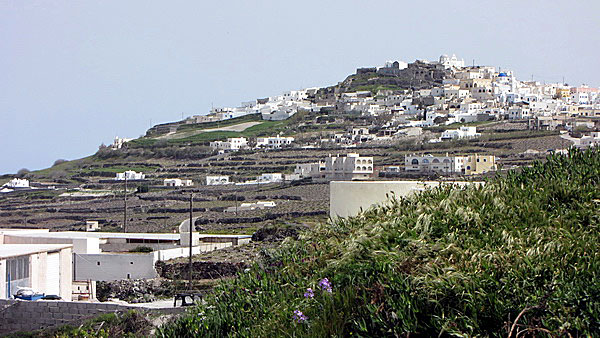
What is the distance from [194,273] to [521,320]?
1731 cm

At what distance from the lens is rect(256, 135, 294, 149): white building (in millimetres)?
80269

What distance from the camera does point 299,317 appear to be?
20.7 ft

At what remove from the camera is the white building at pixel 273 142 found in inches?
3160

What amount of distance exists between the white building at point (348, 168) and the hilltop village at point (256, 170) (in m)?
0.14

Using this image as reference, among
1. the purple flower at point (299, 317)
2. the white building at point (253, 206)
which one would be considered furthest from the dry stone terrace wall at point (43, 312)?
the white building at point (253, 206)

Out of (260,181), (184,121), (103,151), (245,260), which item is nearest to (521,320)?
(245,260)

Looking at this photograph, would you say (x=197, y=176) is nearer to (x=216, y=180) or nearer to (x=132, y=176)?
(x=216, y=180)

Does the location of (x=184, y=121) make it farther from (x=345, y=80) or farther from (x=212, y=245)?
(x=212, y=245)

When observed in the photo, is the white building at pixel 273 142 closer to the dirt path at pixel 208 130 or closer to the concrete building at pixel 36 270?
the dirt path at pixel 208 130

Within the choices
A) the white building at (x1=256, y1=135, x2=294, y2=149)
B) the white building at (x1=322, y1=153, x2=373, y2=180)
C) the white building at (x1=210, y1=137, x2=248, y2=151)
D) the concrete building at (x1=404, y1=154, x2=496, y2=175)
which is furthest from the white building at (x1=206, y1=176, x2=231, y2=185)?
the white building at (x1=210, y1=137, x2=248, y2=151)

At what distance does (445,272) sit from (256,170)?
203 ft

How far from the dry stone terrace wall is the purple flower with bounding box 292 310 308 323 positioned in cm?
705

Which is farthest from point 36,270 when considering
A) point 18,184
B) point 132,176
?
point 18,184

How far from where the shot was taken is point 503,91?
337 ft
